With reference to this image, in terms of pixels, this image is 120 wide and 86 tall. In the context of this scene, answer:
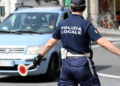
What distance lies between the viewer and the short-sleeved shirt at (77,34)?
4.07 metres

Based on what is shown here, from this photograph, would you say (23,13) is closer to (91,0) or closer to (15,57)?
(15,57)

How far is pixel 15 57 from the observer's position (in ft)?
24.4

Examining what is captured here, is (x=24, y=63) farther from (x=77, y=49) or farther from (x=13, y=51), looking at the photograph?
(x=77, y=49)

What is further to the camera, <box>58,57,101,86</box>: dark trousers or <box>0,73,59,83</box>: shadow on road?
<box>0,73,59,83</box>: shadow on road

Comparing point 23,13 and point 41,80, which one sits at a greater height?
point 23,13

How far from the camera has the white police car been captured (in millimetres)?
7484

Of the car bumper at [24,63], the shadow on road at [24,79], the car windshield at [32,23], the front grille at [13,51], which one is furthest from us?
the car windshield at [32,23]

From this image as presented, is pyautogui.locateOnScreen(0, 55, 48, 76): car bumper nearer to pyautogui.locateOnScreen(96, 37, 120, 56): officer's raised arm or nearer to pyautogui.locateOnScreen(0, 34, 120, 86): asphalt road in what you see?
pyautogui.locateOnScreen(0, 34, 120, 86): asphalt road

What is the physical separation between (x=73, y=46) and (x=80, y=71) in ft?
1.04

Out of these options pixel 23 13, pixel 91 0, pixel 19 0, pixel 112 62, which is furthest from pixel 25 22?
pixel 91 0

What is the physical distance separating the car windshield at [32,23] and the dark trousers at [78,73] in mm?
4342

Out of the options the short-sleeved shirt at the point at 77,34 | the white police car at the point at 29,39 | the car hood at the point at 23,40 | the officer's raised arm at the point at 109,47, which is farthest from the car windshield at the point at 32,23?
the officer's raised arm at the point at 109,47

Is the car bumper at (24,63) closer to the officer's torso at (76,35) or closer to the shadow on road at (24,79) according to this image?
the shadow on road at (24,79)

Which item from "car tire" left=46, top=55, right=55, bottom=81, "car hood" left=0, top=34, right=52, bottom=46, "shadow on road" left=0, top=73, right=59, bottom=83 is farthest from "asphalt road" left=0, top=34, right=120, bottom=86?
A: "car hood" left=0, top=34, right=52, bottom=46
